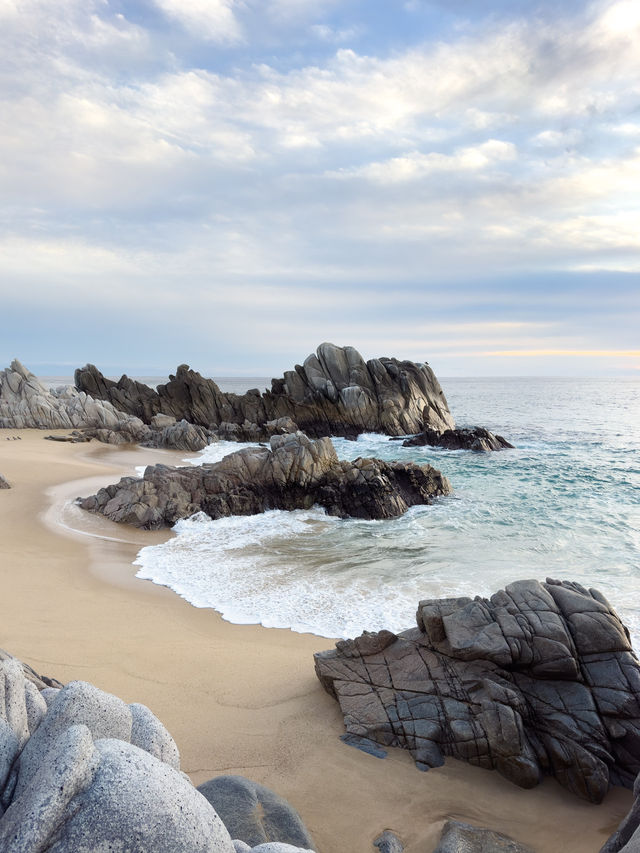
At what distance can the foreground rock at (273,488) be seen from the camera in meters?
18.9

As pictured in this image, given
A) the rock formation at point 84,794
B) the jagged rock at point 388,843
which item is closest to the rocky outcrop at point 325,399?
the jagged rock at point 388,843

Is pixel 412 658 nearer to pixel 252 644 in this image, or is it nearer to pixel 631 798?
pixel 631 798

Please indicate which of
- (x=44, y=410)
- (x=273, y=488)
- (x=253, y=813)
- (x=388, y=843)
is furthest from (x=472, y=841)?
(x=44, y=410)

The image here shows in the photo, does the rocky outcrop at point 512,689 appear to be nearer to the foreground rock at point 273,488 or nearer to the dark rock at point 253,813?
the dark rock at point 253,813

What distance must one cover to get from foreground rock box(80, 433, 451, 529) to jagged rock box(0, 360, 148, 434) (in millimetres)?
22711

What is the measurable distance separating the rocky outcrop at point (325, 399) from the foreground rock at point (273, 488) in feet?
73.5

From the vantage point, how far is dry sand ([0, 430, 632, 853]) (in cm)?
573

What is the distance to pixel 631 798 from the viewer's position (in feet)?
19.8

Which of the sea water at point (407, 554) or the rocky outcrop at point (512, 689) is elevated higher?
the rocky outcrop at point (512, 689)

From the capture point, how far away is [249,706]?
299 inches

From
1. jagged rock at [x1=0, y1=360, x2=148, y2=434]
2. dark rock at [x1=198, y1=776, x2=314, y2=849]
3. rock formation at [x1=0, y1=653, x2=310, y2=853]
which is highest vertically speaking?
jagged rock at [x1=0, y1=360, x2=148, y2=434]

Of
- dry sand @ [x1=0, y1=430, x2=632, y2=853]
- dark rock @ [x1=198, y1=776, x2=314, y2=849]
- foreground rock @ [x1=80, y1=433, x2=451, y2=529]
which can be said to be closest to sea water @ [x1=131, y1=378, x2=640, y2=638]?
foreground rock @ [x1=80, y1=433, x2=451, y2=529]

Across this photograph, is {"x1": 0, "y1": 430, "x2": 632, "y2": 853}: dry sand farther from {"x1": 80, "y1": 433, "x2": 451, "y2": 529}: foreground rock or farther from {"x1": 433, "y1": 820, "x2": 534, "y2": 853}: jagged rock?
{"x1": 80, "y1": 433, "x2": 451, "y2": 529}: foreground rock

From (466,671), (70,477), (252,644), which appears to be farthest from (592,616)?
(70,477)
